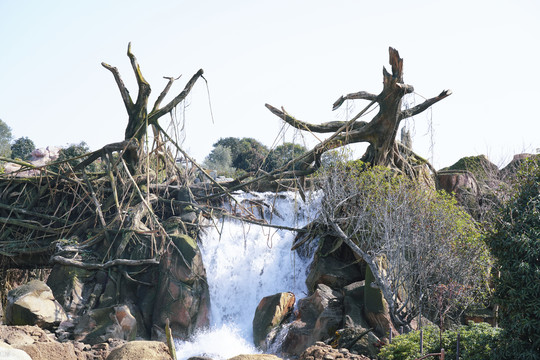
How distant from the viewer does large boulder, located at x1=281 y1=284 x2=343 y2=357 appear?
646 inches

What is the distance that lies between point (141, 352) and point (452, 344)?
5707 mm

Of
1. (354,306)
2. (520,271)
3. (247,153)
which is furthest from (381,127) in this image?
(247,153)

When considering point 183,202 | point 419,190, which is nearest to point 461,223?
point 419,190

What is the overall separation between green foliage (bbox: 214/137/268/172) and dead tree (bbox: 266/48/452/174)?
78.5 ft

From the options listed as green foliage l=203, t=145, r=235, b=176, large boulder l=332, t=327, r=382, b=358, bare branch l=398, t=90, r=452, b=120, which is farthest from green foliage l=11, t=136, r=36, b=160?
large boulder l=332, t=327, r=382, b=358

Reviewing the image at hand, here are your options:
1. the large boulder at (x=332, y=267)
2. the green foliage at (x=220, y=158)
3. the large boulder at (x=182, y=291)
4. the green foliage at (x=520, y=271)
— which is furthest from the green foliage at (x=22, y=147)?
the green foliage at (x=520, y=271)

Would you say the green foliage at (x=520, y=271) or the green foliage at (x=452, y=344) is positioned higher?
the green foliage at (x=520, y=271)

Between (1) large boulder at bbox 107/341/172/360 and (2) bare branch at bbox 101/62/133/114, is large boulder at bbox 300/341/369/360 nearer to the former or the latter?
(1) large boulder at bbox 107/341/172/360

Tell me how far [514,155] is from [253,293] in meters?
12.7

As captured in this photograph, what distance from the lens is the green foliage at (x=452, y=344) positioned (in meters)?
10.3

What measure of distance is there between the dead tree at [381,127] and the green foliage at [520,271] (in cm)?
763

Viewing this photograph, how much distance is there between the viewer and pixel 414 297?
52.7 feet

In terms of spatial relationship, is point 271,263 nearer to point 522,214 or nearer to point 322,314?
point 322,314

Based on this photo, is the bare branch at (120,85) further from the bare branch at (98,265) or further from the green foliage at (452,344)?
the green foliage at (452,344)
